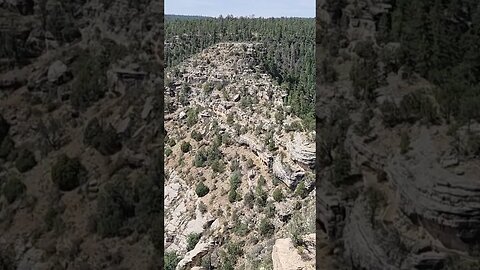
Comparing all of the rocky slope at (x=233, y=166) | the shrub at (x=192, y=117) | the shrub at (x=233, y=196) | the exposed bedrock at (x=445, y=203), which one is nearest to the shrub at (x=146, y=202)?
the exposed bedrock at (x=445, y=203)

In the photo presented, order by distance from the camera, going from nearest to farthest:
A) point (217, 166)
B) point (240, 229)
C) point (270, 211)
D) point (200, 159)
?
point (270, 211), point (240, 229), point (217, 166), point (200, 159)

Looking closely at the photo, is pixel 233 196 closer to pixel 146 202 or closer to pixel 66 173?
pixel 146 202

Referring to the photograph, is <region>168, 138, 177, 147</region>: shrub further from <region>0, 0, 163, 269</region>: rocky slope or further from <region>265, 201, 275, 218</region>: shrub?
<region>0, 0, 163, 269</region>: rocky slope

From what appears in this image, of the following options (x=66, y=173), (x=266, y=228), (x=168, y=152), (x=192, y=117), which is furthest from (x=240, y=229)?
(x=66, y=173)

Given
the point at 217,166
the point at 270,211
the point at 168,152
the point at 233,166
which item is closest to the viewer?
the point at 270,211

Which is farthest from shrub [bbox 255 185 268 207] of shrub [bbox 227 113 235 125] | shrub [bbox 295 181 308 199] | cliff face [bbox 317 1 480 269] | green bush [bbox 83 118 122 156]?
green bush [bbox 83 118 122 156]

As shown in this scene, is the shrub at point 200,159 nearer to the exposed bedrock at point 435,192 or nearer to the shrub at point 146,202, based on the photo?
the shrub at point 146,202
